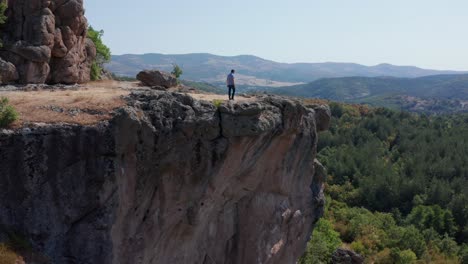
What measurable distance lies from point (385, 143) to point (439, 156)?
18893 millimetres

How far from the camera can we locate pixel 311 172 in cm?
3077

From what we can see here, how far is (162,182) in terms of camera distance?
804 inches

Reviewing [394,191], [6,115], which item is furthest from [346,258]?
[394,191]

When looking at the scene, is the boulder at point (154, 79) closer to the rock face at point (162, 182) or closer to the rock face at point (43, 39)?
the rock face at point (43, 39)

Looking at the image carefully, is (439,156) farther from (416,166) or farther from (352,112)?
(352,112)

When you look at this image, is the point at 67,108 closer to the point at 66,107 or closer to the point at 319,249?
the point at 66,107

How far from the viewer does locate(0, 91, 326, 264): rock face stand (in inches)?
679

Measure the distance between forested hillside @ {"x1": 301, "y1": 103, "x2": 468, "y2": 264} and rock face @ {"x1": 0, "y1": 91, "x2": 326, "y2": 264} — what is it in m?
23.9

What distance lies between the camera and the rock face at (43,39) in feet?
97.7

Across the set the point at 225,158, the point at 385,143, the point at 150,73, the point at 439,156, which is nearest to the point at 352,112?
the point at 385,143

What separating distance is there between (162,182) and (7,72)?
14.6m

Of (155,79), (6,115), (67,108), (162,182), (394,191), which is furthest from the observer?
(394,191)

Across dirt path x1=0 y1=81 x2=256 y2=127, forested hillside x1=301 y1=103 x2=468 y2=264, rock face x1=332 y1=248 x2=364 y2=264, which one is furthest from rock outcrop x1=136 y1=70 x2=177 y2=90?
rock face x1=332 y1=248 x2=364 y2=264

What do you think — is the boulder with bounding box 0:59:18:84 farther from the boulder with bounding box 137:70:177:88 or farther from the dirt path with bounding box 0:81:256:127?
the boulder with bounding box 137:70:177:88
